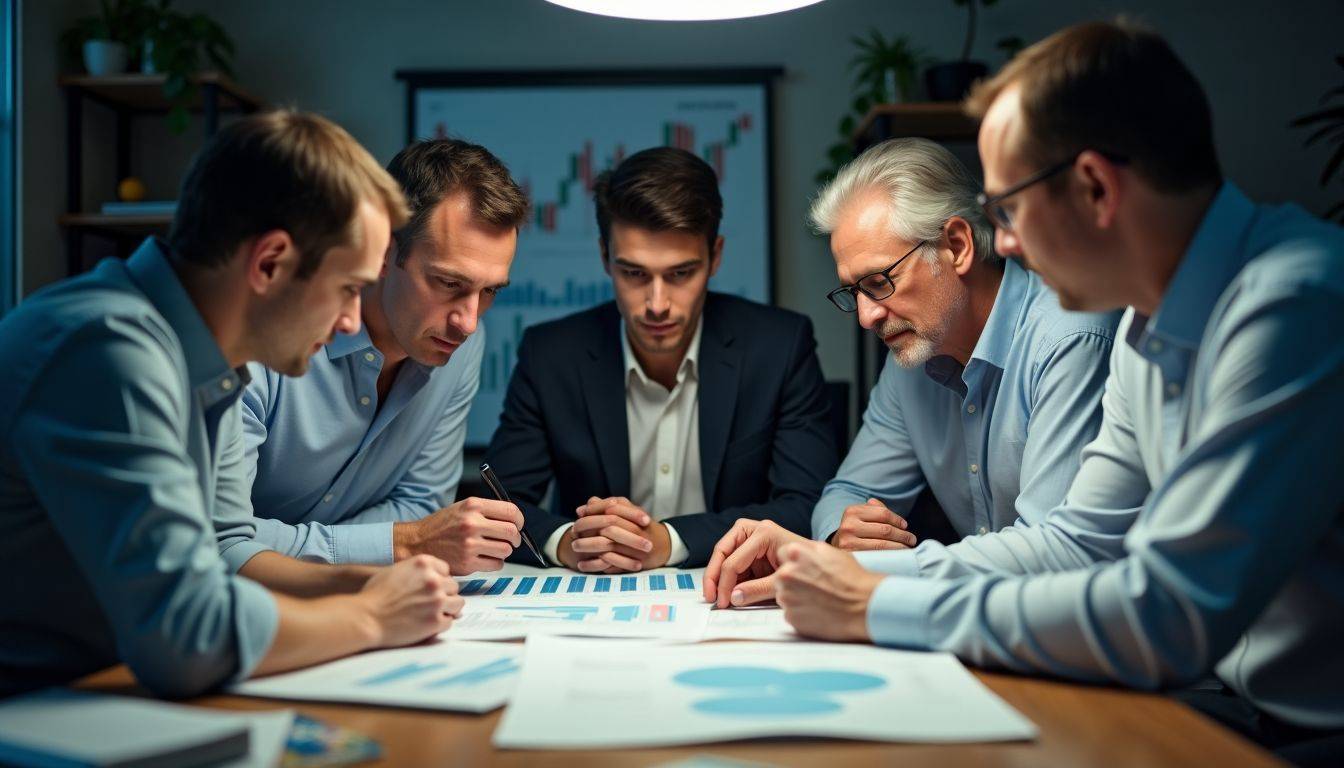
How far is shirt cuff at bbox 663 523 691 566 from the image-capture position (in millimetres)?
1952

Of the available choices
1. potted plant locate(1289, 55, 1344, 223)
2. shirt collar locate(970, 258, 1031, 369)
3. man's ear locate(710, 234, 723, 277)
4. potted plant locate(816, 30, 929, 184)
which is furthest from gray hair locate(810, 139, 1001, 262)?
potted plant locate(1289, 55, 1344, 223)

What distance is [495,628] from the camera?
130cm

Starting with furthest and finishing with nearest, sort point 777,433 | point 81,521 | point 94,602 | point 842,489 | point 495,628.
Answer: point 777,433 → point 842,489 → point 495,628 → point 94,602 → point 81,521

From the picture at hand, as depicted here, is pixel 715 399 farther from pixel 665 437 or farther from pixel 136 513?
pixel 136 513

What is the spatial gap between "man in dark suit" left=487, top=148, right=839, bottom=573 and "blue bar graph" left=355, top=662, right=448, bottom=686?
128 cm

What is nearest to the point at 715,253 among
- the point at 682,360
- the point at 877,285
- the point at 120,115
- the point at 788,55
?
the point at 682,360

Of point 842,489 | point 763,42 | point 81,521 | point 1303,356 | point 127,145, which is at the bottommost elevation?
Answer: point 842,489

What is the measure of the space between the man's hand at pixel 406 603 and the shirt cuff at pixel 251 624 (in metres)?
0.14

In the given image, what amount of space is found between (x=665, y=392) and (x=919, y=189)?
2.84ft

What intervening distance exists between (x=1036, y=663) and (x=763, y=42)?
3.80 m

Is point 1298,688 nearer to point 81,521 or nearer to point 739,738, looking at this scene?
point 739,738

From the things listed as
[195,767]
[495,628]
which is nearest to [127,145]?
[495,628]

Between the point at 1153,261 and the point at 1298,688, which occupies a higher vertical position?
the point at 1153,261

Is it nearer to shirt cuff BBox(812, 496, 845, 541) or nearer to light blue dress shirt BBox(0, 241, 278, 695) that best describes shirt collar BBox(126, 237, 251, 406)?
light blue dress shirt BBox(0, 241, 278, 695)
